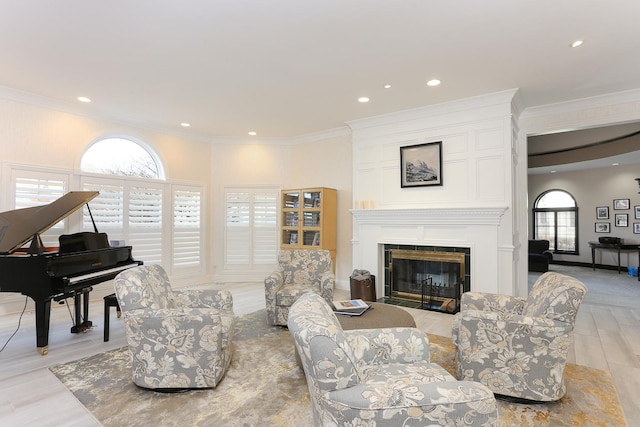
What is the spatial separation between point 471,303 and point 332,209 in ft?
11.1

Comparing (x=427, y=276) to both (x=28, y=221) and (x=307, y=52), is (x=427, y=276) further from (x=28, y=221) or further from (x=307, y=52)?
(x=28, y=221)

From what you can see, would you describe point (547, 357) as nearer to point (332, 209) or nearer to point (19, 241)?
point (332, 209)

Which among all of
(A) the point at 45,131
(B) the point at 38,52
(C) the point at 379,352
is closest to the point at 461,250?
(C) the point at 379,352

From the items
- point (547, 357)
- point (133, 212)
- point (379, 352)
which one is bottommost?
point (547, 357)

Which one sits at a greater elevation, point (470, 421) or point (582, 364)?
point (470, 421)

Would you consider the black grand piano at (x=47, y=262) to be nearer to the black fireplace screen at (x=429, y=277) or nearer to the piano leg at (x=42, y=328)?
the piano leg at (x=42, y=328)

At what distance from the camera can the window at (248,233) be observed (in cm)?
661

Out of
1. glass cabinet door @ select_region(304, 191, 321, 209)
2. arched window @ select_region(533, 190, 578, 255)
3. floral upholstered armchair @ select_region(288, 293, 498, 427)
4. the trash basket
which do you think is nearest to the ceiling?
glass cabinet door @ select_region(304, 191, 321, 209)

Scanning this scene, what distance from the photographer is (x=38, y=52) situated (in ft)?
10.6

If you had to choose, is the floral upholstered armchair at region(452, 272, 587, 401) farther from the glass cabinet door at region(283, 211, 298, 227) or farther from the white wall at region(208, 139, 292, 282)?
Answer: the white wall at region(208, 139, 292, 282)

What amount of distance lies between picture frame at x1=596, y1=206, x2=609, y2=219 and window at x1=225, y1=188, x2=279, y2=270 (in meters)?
9.05

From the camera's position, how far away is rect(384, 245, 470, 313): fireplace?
461 centimetres

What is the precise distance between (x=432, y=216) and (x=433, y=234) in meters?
0.27

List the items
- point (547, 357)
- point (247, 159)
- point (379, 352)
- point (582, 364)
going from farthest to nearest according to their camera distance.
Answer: point (247, 159), point (582, 364), point (547, 357), point (379, 352)
